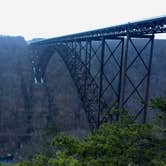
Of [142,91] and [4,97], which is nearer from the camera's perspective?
[4,97]

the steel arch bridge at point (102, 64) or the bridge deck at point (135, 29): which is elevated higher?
the bridge deck at point (135, 29)

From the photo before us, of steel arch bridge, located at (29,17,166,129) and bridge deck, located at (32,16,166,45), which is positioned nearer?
bridge deck, located at (32,16,166,45)

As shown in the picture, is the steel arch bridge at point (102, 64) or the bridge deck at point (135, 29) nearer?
the bridge deck at point (135, 29)

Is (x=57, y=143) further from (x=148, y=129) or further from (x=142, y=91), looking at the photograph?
(x=142, y=91)

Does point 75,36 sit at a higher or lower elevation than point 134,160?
higher

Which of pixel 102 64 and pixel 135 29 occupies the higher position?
pixel 135 29

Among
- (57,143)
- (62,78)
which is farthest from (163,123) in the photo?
(62,78)

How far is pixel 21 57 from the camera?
60.6 m

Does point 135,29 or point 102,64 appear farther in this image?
point 102,64

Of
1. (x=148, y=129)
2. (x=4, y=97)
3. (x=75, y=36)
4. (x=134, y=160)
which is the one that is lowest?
(x=4, y=97)

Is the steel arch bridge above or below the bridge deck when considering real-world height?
below

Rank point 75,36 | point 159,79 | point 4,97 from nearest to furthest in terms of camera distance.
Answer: point 75,36
point 4,97
point 159,79

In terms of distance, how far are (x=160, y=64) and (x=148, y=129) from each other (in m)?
57.7

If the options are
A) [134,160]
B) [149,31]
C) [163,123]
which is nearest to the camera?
[134,160]
